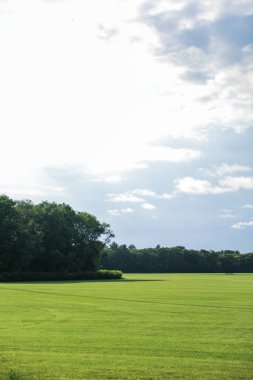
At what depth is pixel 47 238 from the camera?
11656 cm

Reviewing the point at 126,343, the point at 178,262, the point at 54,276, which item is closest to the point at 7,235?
the point at 54,276

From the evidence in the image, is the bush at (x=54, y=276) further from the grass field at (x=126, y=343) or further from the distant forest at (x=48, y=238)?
the grass field at (x=126, y=343)

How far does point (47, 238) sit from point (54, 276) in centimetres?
1504

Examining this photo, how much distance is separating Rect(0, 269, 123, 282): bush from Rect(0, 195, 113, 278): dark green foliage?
1.24 metres

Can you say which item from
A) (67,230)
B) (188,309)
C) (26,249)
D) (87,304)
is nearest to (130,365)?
(188,309)

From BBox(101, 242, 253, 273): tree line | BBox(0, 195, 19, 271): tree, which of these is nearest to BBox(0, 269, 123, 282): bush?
BBox(0, 195, 19, 271): tree

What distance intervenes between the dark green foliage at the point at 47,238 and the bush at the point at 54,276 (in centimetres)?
124

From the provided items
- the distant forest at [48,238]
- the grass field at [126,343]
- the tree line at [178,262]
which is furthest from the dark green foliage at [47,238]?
the grass field at [126,343]

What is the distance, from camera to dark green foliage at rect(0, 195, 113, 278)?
340ft

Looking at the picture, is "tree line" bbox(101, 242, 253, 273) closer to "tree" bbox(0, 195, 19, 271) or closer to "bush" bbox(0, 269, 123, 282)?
"bush" bbox(0, 269, 123, 282)

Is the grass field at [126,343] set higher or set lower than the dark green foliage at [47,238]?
lower

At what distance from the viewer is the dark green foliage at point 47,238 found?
104m

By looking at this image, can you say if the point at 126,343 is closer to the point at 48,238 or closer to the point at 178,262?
the point at 48,238

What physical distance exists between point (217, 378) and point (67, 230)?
4179 inches
